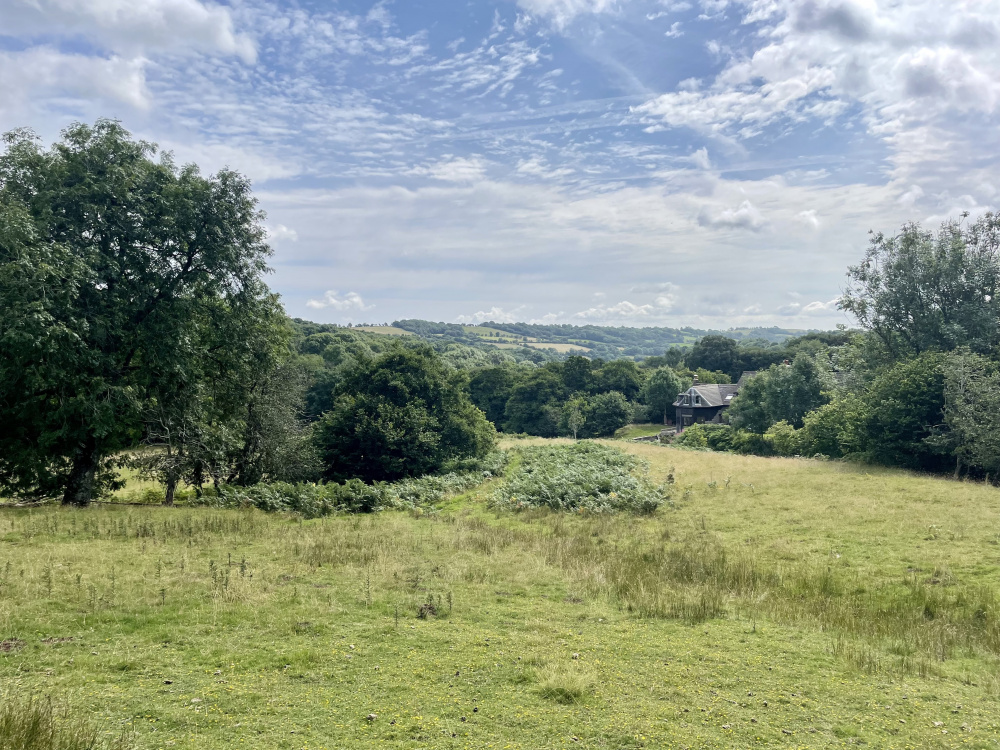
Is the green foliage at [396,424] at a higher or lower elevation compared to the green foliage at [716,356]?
lower

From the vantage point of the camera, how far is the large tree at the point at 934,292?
1287 inches

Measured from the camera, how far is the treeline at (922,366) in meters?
27.0

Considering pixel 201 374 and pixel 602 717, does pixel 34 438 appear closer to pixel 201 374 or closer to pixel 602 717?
pixel 201 374

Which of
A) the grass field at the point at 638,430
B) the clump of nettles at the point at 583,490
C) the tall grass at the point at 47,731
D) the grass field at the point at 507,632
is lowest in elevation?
the grass field at the point at 638,430

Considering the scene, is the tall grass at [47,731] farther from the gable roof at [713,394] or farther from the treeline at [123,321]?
the gable roof at [713,394]

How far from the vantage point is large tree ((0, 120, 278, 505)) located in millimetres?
17078

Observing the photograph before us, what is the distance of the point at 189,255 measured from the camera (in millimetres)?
21469

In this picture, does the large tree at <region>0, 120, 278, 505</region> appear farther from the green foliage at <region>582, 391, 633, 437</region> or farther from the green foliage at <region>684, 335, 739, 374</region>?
the green foliage at <region>684, 335, 739, 374</region>

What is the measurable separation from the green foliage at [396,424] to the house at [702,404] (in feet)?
165

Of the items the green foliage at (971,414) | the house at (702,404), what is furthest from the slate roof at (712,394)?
the green foliage at (971,414)

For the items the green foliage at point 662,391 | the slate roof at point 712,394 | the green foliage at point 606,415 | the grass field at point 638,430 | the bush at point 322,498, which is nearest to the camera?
the bush at point 322,498

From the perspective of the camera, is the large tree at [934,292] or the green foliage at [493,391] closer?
the large tree at [934,292]

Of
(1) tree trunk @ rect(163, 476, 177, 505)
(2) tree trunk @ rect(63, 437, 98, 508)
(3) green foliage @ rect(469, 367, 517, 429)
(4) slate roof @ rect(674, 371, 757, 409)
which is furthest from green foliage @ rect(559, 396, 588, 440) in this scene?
(2) tree trunk @ rect(63, 437, 98, 508)

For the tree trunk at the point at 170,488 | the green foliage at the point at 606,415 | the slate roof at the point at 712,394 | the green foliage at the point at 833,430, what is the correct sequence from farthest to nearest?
the green foliage at the point at 606,415 < the slate roof at the point at 712,394 < the green foliage at the point at 833,430 < the tree trunk at the point at 170,488
